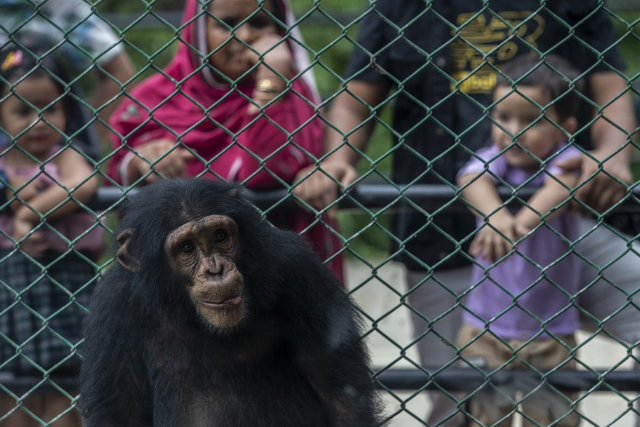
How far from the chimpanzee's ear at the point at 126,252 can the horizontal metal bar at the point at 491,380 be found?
0.73 metres

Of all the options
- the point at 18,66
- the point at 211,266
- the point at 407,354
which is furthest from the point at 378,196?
the point at 407,354

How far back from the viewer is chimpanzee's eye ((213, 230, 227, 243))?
2848 mm

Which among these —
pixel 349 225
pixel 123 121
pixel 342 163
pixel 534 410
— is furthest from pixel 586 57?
pixel 349 225

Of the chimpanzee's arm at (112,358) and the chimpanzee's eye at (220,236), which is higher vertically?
the chimpanzee's eye at (220,236)

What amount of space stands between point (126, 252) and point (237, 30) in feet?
3.53

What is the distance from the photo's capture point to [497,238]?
3379mm

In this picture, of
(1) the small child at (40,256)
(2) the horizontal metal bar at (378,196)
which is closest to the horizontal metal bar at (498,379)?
(2) the horizontal metal bar at (378,196)

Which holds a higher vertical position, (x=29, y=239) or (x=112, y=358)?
(x=112, y=358)

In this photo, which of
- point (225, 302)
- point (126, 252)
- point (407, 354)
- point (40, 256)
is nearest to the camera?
point (225, 302)

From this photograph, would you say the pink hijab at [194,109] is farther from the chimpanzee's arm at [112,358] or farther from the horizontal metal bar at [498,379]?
the horizontal metal bar at [498,379]

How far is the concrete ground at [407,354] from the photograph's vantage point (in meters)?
5.63

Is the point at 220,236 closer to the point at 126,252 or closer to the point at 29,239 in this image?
the point at 126,252

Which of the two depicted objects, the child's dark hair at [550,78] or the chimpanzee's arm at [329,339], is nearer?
the chimpanzee's arm at [329,339]

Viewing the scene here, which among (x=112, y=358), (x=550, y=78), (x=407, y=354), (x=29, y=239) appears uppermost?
(x=550, y=78)
